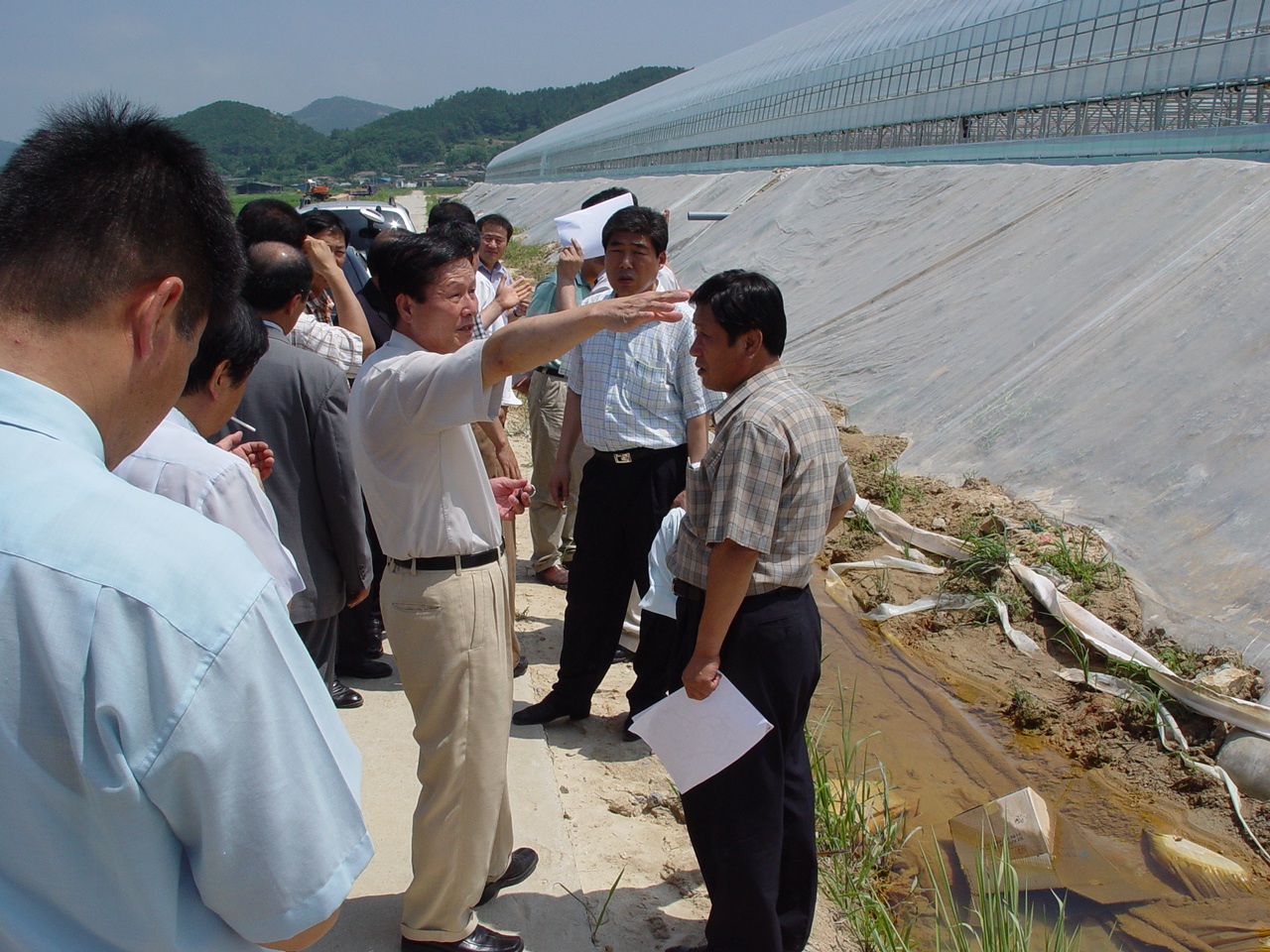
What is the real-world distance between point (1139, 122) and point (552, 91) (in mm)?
185310

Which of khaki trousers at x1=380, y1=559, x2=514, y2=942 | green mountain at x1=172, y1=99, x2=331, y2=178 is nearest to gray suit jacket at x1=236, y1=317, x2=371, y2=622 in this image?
khaki trousers at x1=380, y1=559, x2=514, y2=942

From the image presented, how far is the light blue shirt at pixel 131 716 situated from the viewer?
82 cm

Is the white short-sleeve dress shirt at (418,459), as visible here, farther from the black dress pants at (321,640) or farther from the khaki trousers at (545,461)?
the khaki trousers at (545,461)

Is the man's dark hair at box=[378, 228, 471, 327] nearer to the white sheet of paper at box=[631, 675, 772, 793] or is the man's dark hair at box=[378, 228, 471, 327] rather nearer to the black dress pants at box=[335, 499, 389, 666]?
the white sheet of paper at box=[631, 675, 772, 793]

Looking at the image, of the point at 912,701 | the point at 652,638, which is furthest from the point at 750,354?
the point at 912,701

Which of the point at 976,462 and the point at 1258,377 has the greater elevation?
the point at 1258,377

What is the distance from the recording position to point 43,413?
88 centimetres

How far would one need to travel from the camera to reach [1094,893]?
3100 millimetres

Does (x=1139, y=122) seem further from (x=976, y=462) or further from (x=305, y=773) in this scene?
(x=305, y=773)

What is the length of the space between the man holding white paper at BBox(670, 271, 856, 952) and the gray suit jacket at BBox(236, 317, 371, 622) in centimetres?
134

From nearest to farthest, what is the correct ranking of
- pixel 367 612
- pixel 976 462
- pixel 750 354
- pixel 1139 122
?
pixel 750 354 < pixel 367 612 < pixel 976 462 < pixel 1139 122

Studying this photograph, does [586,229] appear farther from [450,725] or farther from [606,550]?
[450,725]

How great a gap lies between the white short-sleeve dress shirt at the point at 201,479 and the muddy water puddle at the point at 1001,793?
7.27ft

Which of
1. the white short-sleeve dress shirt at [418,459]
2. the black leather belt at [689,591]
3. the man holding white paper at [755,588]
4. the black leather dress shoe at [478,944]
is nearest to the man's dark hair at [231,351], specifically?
the white short-sleeve dress shirt at [418,459]
